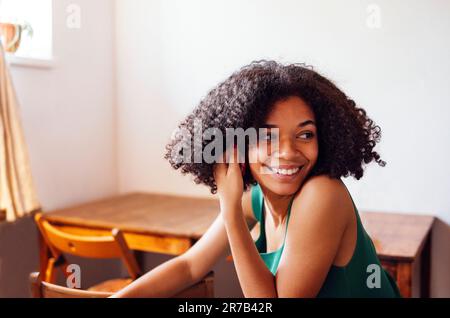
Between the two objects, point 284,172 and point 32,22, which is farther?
point 32,22

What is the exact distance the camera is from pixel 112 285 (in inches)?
63.4

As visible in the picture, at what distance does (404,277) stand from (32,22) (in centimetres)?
96

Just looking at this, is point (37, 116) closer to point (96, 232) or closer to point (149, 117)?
point (96, 232)

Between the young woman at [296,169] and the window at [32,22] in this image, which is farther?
the window at [32,22]

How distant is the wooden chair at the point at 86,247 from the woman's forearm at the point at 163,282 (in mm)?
474

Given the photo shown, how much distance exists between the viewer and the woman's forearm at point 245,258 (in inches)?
26.2

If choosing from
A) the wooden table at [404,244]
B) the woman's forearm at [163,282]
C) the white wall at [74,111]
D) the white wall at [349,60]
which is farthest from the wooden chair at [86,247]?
the wooden table at [404,244]

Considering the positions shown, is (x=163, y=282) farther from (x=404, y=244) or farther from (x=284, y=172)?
(x=404, y=244)

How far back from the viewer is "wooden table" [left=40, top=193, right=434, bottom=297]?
1101mm

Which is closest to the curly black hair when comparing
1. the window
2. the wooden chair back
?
the window

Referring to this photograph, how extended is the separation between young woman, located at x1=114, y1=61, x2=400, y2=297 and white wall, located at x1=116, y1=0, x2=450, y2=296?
0.38ft

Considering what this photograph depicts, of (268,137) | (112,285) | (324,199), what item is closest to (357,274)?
(324,199)

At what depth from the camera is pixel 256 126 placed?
678mm

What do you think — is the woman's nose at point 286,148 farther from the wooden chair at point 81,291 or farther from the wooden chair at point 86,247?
the wooden chair at point 86,247
